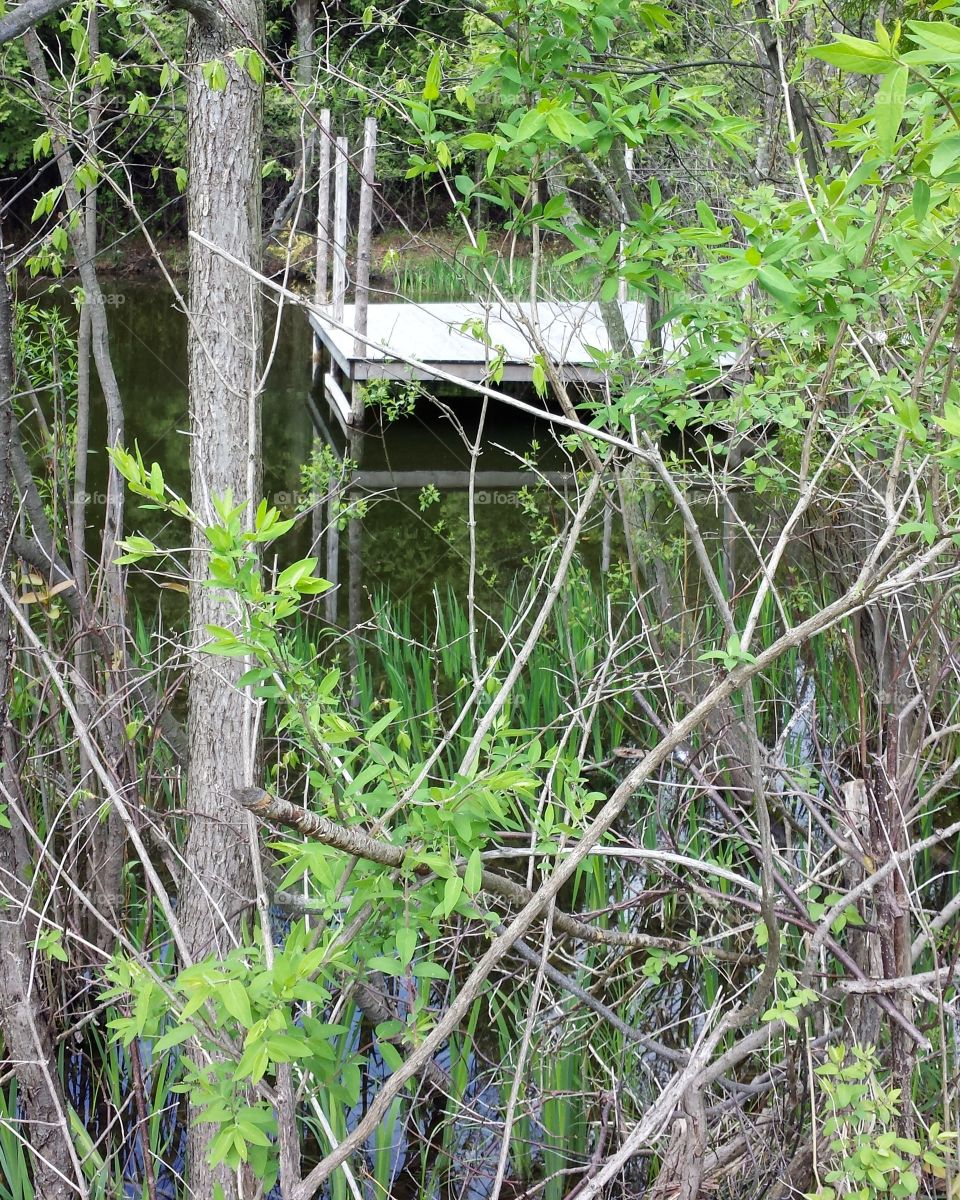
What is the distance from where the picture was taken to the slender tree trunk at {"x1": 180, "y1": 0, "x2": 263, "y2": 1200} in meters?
2.23

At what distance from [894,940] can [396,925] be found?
115 cm

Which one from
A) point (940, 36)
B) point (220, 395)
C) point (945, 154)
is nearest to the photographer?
point (940, 36)

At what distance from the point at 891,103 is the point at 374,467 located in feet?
27.1

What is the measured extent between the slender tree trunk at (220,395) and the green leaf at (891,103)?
1.33 meters

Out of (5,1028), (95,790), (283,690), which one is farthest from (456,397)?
(283,690)

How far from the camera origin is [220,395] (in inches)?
91.0

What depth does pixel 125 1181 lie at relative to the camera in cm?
281

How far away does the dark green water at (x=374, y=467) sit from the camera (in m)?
6.73

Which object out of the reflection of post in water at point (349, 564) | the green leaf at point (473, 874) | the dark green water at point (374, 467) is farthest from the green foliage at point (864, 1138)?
the reflection of post in water at point (349, 564)

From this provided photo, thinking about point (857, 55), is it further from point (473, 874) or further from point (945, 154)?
point (473, 874)

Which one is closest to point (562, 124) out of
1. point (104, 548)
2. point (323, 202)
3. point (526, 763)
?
point (526, 763)

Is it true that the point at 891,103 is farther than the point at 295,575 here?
No

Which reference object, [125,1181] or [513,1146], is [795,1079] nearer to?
[513,1146]

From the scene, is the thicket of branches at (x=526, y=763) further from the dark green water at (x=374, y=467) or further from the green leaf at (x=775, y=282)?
the dark green water at (x=374, y=467)
